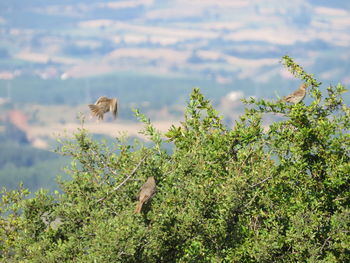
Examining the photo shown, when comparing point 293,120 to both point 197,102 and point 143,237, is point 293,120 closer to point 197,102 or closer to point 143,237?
point 197,102

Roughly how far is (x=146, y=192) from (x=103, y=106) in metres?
3.61

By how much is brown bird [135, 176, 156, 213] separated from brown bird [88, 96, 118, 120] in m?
3.03

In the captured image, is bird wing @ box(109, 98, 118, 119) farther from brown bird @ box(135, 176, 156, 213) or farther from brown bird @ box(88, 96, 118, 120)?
brown bird @ box(135, 176, 156, 213)

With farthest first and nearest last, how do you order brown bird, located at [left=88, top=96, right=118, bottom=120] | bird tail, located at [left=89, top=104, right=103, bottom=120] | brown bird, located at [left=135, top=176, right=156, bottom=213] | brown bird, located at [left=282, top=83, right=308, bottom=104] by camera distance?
brown bird, located at [left=282, top=83, right=308, bottom=104]
brown bird, located at [left=88, top=96, right=118, bottom=120]
bird tail, located at [left=89, top=104, right=103, bottom=120]
brown bird, located at [left=135, top=176, right=156, bottom=213]

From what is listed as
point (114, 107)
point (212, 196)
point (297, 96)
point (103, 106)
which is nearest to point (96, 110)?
point (103, 106)

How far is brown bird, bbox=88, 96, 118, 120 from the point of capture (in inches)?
554

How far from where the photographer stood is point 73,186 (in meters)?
12.3

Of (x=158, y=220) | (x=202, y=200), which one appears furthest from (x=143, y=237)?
(x=202, y=200)

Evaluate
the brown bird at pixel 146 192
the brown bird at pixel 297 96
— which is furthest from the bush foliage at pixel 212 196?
the brown bird at pixel 297 96

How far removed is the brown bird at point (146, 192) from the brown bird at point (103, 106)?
303cm

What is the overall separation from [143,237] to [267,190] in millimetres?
3369

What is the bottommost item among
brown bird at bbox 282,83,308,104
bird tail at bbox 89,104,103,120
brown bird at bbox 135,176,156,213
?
brown bird at bbox 135,176,156,213

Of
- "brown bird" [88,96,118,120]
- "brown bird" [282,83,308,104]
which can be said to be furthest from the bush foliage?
"brown bird" [88,96,118,120]

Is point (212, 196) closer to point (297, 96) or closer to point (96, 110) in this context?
point (96, 110)
